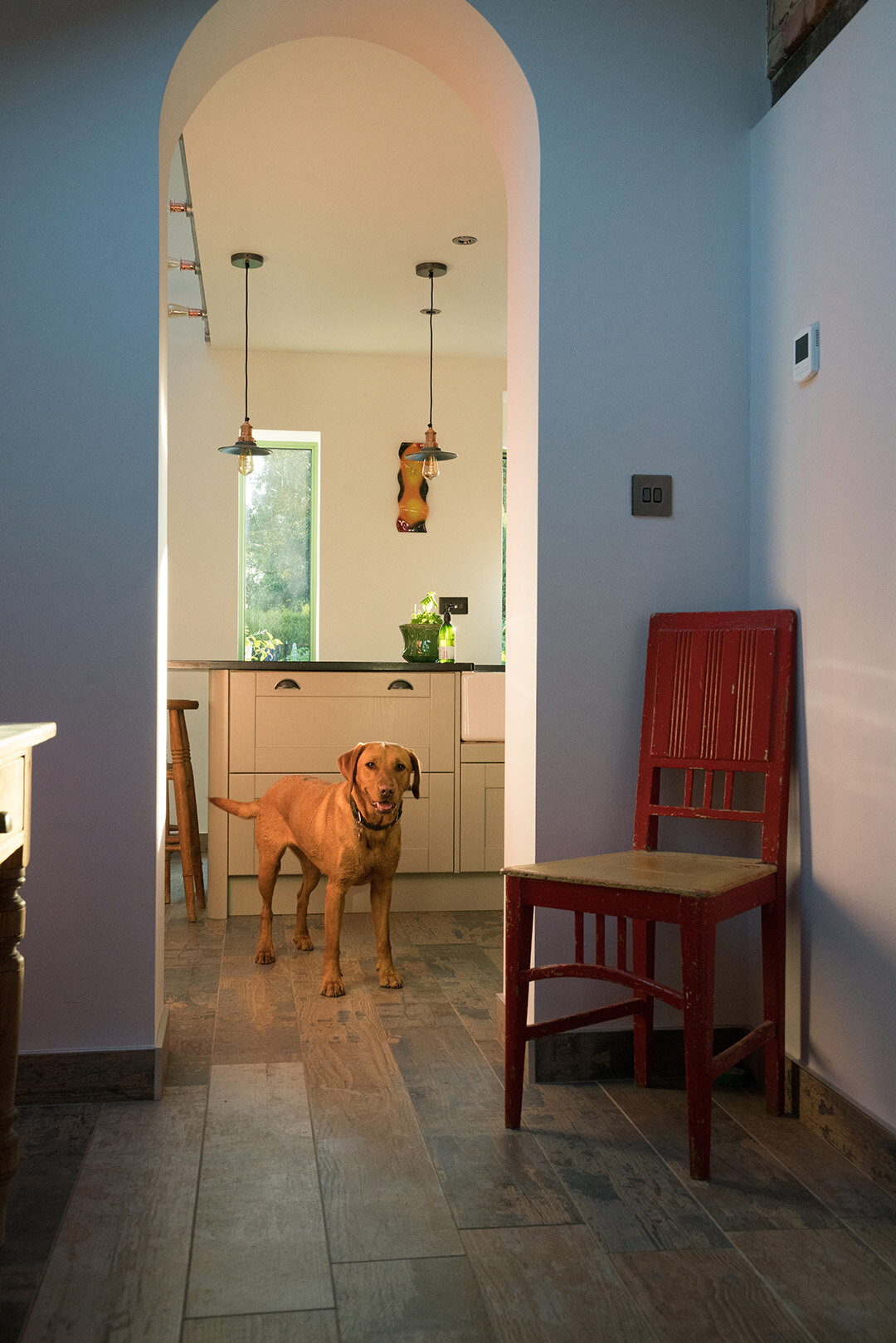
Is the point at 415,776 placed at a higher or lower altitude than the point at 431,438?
lower

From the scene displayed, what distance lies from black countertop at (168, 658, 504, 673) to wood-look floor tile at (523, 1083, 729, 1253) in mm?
2175

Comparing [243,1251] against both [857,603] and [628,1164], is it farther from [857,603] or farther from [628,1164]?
[857,603]

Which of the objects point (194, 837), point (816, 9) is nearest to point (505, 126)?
point (816, 9)

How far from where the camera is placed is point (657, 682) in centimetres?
244

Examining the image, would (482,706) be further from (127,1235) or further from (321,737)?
(127,1235)

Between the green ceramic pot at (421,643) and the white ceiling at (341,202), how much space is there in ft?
5.57

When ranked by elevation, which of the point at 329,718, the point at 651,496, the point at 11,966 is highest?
the point at 651,496

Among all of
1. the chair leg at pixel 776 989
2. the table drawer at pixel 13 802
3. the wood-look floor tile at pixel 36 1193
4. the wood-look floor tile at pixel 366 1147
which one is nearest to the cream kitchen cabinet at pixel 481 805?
the wood-look floor tile at pixel 366 1147

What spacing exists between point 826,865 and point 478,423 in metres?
4.88

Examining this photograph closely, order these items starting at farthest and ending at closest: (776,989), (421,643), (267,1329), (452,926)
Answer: (421,643) < (452,926) < (776,989) < (267,1329)

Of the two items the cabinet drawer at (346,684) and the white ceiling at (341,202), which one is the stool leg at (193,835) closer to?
the cabinet drawer at (346,684)

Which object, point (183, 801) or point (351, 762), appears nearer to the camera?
point (351, 762)

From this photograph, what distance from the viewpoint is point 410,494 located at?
21.4 feet

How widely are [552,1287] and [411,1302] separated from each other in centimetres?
20
